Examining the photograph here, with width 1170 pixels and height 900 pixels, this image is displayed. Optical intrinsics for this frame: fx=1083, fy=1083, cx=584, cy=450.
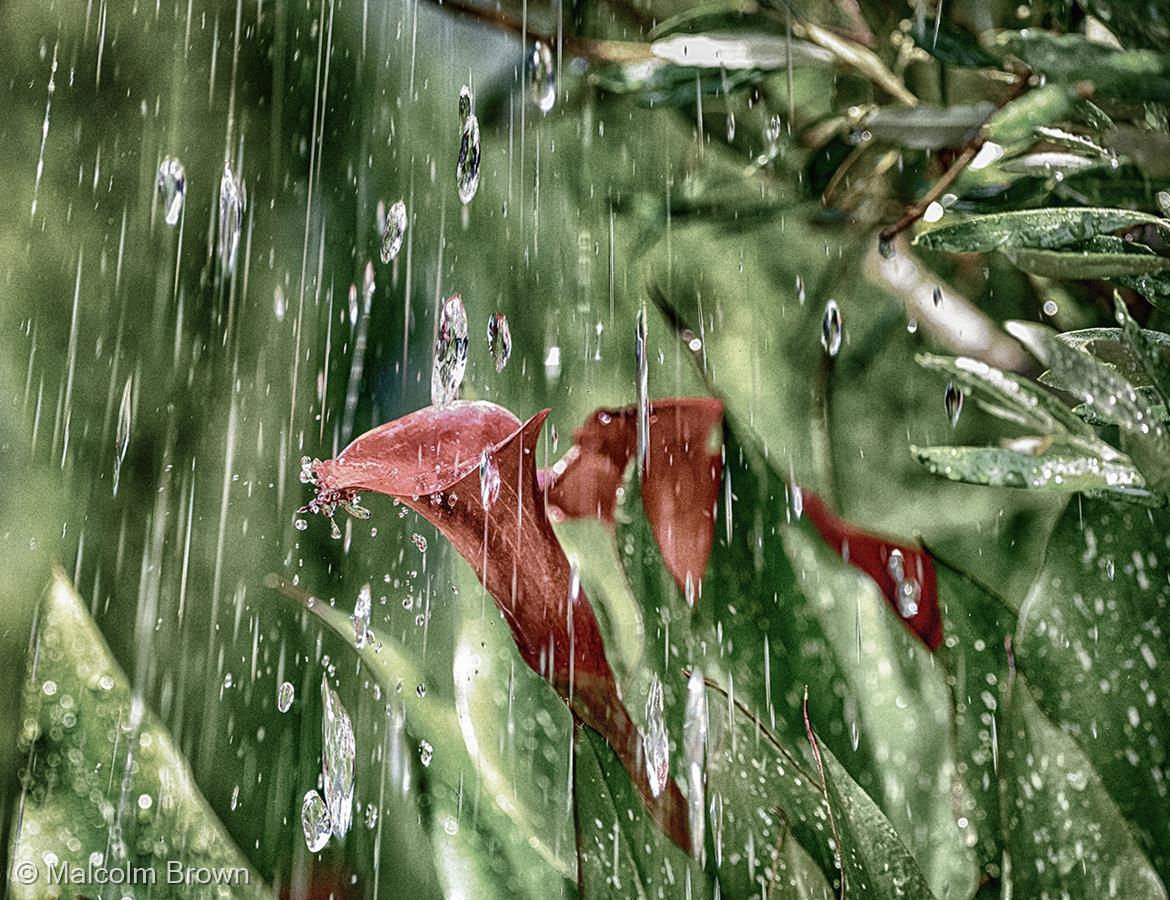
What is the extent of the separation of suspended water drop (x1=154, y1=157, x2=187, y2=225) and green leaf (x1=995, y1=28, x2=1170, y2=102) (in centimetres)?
67

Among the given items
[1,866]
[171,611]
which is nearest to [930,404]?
[171,611]

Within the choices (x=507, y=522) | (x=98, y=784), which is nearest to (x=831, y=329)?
(x=507, y=522)

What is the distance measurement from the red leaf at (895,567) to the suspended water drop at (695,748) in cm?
11

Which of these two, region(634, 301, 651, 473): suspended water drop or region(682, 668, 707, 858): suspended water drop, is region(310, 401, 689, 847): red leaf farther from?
region(634, 301, 651, 473): suspended water drop

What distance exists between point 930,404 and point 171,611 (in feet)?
1.65

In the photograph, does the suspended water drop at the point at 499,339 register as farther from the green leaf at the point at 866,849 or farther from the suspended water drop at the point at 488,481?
the green leaf at the point at 866,849

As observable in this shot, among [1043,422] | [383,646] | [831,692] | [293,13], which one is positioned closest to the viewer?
[1043,422]

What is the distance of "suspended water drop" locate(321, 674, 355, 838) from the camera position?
0.68 metres

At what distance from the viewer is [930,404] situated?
2.20 ft

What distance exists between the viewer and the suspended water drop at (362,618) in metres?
0.67

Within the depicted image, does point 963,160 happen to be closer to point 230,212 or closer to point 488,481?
point 488,481

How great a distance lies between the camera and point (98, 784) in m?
0.66

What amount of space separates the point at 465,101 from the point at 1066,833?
58 centimetres

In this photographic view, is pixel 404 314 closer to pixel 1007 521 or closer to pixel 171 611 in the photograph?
pixel 171 611
